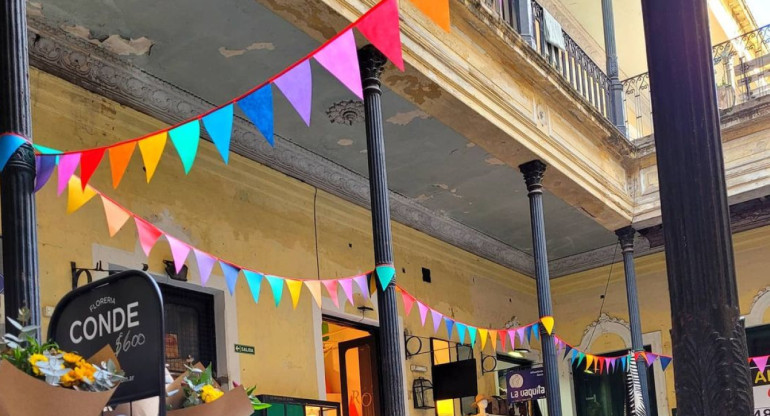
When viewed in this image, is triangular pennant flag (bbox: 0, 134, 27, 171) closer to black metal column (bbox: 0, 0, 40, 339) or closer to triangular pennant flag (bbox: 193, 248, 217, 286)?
black metal column (bbox: 0, 0, 40, 339)

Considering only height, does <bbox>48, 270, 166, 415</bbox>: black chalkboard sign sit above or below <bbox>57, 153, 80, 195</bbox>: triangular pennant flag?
below

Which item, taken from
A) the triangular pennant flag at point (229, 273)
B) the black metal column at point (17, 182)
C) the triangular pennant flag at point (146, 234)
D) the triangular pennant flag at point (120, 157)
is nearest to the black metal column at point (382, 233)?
the triangular pennant flag at point (229, 273)

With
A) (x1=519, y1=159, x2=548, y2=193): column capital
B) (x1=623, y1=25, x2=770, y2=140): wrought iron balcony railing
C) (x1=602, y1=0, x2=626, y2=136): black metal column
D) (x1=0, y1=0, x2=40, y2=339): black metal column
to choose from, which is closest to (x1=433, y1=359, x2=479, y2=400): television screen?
(x1=519, y1=159, x2=548, y2=193): column capital

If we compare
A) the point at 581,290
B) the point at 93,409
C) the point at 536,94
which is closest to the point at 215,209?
the point at 536,94

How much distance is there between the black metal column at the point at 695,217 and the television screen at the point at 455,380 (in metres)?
9.07

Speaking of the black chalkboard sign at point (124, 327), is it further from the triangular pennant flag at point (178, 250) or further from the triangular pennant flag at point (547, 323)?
the triangular pennant flag at point (547, 323)

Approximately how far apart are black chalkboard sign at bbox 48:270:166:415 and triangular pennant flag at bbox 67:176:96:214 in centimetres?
247

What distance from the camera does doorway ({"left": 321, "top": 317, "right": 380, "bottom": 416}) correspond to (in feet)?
37.1

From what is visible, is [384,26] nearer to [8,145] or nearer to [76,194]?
[76,194]

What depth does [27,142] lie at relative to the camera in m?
3.16

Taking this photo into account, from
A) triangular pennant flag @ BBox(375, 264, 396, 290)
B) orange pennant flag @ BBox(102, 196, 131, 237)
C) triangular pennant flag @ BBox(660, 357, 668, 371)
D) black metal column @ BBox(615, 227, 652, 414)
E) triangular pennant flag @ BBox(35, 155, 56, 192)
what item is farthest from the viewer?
triangular pennant flag @ BBox(660, 357, 668, 371)

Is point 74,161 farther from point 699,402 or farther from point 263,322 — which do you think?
point 263,322

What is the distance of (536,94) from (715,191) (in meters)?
7.32

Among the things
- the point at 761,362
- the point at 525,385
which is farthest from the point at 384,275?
the point at 761,362
